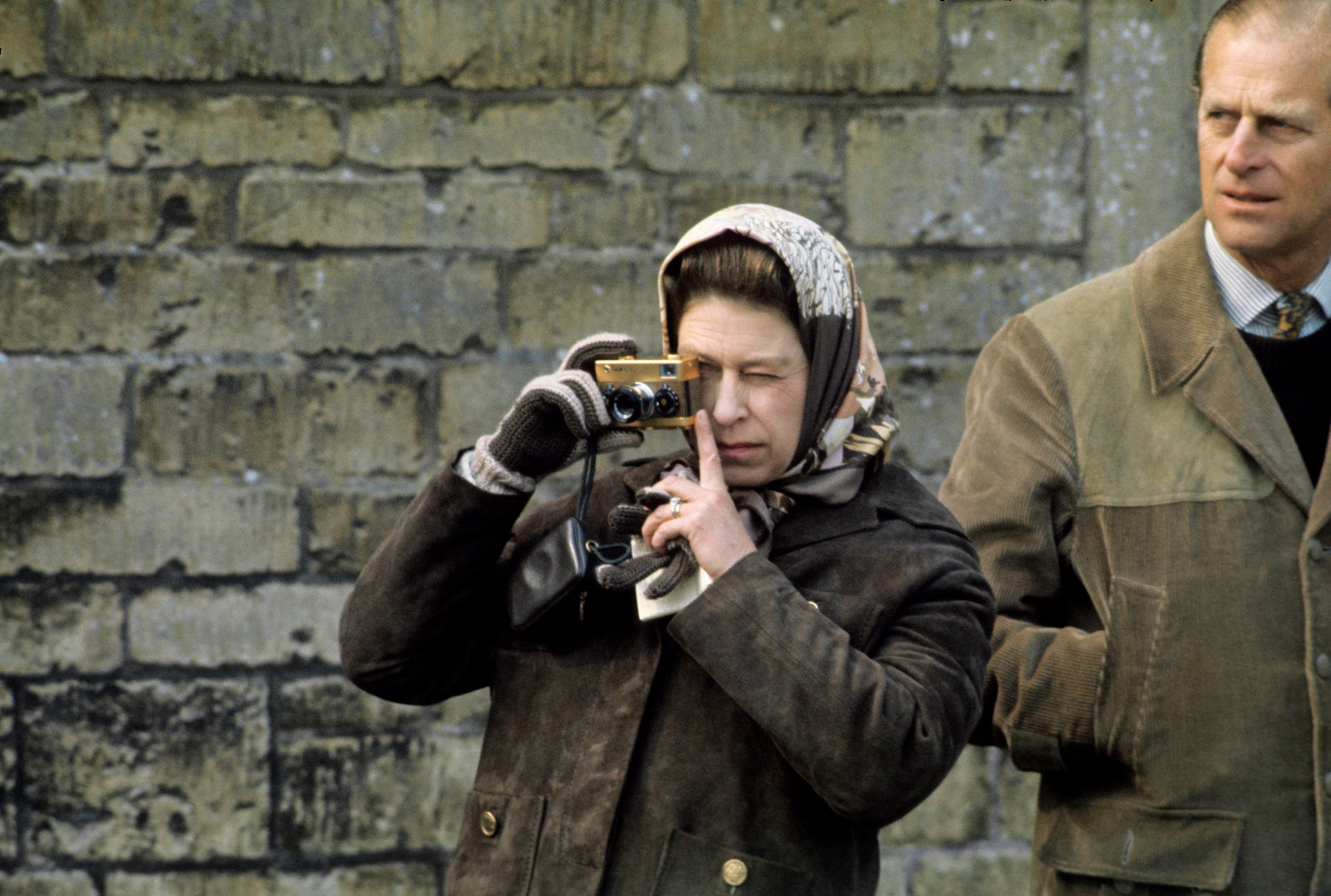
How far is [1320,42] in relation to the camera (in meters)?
2.10

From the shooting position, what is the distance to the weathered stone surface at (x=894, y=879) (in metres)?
3.71

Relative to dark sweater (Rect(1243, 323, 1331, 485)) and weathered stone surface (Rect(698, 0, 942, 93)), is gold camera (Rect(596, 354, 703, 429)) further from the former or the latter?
weathered stone surface (Rect(698, 0, 942, 93))

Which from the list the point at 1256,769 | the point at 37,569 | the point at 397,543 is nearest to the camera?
the point at 397,543

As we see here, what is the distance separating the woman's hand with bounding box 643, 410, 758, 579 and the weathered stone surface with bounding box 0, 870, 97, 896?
2.49m

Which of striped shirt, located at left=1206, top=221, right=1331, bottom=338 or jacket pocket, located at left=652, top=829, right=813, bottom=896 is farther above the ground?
striped shirt, located at left=1206, top=221, right=1331, bottom=338

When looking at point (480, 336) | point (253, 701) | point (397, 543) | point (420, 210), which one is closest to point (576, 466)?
point (480, 336)

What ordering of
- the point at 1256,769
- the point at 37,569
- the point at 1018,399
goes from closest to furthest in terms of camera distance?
the point at 1256,769
the point at 1018,399
the point at 37,569

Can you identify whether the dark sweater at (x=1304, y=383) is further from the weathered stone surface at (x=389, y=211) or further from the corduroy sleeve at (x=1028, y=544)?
the weathered stone surface at (x=389, y=211)

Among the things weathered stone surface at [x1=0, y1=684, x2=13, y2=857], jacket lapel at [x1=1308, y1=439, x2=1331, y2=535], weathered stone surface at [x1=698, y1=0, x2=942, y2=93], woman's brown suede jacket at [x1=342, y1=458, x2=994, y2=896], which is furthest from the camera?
weathered stone surface at [x1=698, y1=0, x2=942, y2=93]

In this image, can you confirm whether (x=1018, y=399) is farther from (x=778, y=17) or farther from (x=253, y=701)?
(x=253, y=701)

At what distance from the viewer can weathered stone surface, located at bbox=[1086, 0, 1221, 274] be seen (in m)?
3.72

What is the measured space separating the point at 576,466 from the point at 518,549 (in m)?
1.85

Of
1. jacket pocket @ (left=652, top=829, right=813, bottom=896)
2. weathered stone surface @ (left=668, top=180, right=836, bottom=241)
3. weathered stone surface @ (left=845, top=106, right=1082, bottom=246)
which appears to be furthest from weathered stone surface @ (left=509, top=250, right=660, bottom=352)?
jacket pocket @ (left=652, top=829, right=813, bottom=896)

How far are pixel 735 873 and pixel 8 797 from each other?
260 centimetres
